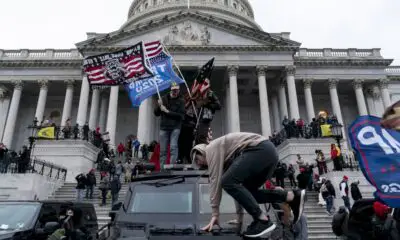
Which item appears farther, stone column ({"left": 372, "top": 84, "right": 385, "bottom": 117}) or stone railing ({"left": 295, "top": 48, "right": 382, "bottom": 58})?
stone railing ({"left": 295, "top": 48, "right": 382, "bottom": 58})

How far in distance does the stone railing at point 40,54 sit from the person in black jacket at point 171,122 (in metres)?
33.3

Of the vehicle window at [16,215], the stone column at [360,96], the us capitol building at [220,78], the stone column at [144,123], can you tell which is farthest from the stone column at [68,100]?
the stone column at [360,96]

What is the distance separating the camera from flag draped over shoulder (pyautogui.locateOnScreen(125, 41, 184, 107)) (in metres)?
11.6

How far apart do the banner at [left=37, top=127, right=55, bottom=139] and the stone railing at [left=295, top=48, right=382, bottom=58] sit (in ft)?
92.4

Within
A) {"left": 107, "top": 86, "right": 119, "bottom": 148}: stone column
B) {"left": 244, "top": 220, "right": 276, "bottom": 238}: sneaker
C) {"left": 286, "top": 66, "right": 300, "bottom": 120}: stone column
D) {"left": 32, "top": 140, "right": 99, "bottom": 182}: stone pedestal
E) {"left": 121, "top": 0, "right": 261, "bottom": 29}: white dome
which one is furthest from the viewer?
{"left": 121, "top": 0, "right": 261, "bottom": 29}: white dome

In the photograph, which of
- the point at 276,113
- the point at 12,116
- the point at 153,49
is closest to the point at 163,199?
the point at 153,49

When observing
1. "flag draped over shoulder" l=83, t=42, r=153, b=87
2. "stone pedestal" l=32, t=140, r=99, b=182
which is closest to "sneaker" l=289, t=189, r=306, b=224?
"flag draped over shoulder" l=83, t=42, r=153, b=87

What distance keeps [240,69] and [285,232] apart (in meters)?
31.0

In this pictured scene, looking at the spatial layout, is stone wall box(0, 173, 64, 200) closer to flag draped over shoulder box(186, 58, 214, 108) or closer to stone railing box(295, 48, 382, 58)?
flag draped over shoulder box(186, 58, 214, 108)

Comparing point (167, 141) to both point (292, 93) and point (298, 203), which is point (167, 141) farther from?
point (292, 93)

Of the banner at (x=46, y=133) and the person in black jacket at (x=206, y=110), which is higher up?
the banner at (x=46, y=133)

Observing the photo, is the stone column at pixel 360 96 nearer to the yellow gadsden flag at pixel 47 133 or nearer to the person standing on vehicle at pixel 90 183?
the person standing on vehicle at pixel 90 183

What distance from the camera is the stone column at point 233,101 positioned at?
3067 centimetres

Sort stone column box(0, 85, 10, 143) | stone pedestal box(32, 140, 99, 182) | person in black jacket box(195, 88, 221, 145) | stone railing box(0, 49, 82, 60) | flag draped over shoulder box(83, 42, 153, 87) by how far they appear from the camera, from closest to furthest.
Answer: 1. person in black jacket box(195, 88, 221, 145)
2. flag draped over shoulder box(83, 42, 153, 87)
3. stone pedestal box(32, 140, 99, 182)
4. stone column box(0, 85, 10, 143)
5. stone railing box(0, 49, 82, 60)
